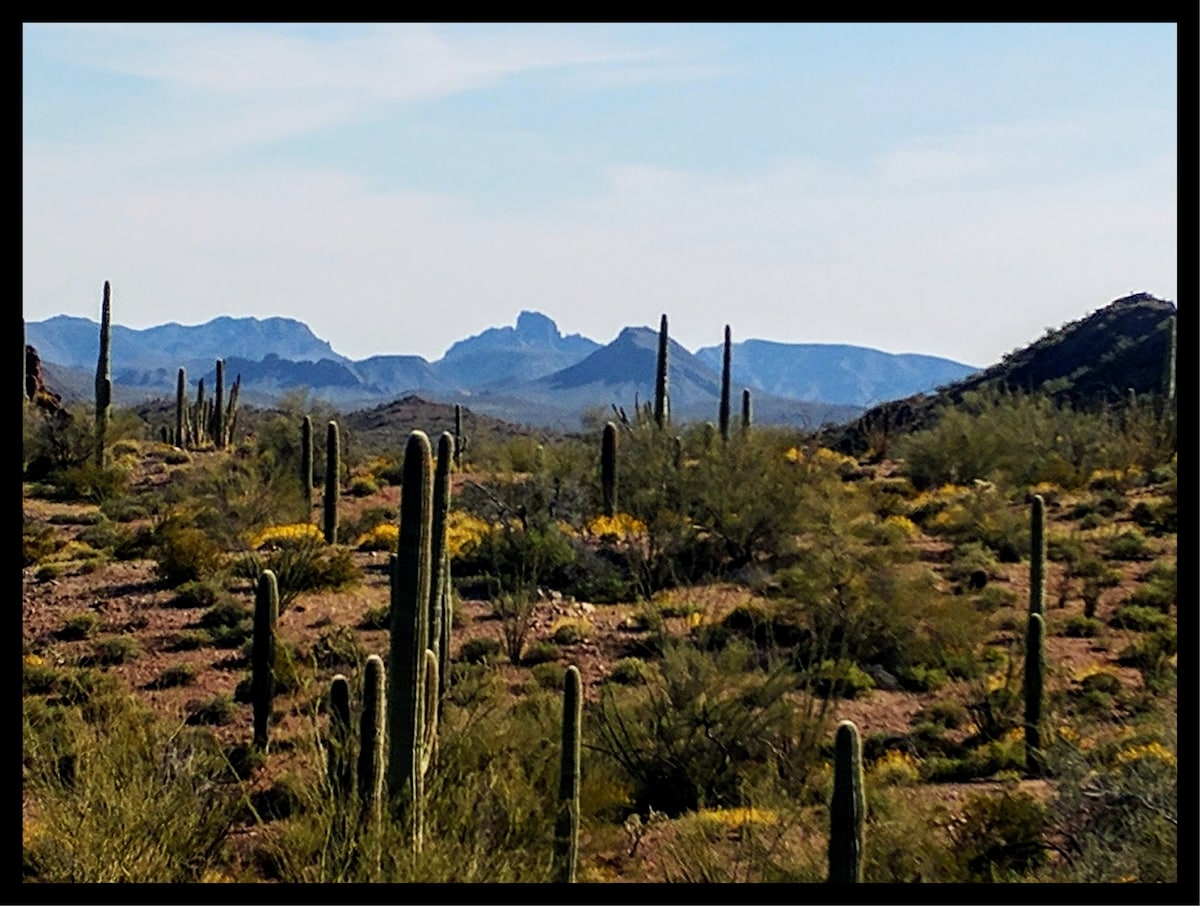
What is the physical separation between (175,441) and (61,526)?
1639 cm

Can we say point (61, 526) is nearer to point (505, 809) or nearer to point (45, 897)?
point (505, 809)

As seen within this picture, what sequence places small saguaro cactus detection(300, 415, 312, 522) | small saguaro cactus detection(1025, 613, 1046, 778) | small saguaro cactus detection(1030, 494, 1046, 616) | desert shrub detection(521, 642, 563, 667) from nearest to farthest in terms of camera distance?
small saguaro cactus detection(1025, 613, 1046, 778)
small saguaro cactus detection(1030, 494, 1046, 616)
desert shrub detection(521, 642, 563, 667)
small saguaro cactus detection(300, 415, 312, 522)

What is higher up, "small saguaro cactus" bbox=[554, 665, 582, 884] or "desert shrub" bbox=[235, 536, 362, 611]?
"desert shrub" bbox=[235, 536, 362, 611]

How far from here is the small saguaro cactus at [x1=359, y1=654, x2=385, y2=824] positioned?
24.7 feet

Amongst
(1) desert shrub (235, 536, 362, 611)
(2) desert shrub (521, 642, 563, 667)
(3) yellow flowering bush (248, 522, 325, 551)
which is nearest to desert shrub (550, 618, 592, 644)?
(2) desert shrub (521, 642, 563, 667)

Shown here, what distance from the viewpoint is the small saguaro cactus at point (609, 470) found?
22500 millimetres

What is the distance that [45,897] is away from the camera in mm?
5195

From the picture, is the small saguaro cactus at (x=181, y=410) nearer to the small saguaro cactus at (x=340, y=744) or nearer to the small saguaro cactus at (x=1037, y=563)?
the small saguaro cactus at (x=1037, y=563)

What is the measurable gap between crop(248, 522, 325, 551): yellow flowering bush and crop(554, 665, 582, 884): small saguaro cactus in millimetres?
12089

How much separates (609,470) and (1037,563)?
394 inches

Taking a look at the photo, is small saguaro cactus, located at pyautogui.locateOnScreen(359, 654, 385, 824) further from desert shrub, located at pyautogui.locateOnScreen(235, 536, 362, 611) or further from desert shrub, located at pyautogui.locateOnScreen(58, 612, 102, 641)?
desert shrub, located at pyautogui.locateOnScreen(235, 536, 362, 611)

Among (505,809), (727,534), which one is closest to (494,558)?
(727,534)
